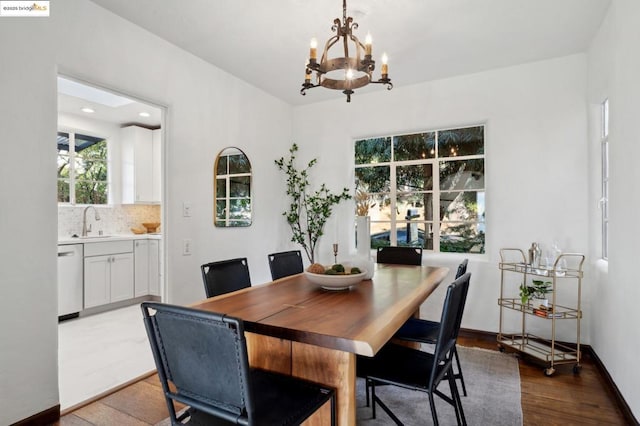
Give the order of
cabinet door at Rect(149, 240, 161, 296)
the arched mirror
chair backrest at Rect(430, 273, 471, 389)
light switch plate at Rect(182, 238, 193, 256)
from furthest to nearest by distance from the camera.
Answer: cabinet door at Rect(149, 240, 161, 296) → the arched mirror → light switch plate at Rect(182, 238, 193, 256) → chair backrest at Rect(430, 273, 471, 389)

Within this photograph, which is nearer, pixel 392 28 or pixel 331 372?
pixel 331 372

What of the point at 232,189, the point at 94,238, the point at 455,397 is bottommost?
the point at 455,397

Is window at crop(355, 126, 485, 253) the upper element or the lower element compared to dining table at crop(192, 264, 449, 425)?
upper

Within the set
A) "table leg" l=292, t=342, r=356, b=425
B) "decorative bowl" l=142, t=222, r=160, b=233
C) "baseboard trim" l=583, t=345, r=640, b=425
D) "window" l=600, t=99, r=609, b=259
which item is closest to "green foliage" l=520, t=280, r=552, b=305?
"window" l=600, t=99, r=609, b=259

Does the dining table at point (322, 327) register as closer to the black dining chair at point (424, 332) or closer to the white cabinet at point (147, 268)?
the black dining chair at point (424, 332)

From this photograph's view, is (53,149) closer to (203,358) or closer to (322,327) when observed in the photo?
(203,358)

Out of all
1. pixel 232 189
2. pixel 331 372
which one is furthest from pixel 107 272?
pixel 331 372

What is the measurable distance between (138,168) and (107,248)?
1386mm

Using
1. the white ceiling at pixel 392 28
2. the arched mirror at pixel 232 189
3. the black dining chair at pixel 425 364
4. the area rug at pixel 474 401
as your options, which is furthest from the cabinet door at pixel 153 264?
the black dining chair at pixel 425 364

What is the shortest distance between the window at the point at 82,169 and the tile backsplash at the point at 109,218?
0.47 ft

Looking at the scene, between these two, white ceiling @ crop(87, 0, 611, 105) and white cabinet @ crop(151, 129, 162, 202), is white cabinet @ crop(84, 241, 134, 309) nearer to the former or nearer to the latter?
white cabinet @ crop(151, 129, 162, 202)

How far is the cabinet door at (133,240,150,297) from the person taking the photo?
487cm

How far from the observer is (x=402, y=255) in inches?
132

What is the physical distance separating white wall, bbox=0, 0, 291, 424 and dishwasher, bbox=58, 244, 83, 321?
1.93 metres
